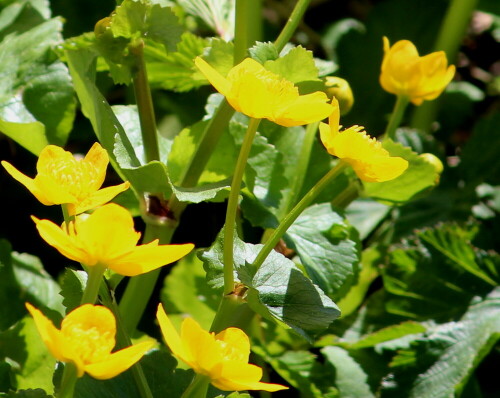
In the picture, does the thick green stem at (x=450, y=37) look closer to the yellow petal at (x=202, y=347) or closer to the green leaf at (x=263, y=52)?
the green leaf at (x=263, y=52)

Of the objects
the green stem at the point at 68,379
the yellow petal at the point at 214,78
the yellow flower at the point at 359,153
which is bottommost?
the green stem at the point at 68,379

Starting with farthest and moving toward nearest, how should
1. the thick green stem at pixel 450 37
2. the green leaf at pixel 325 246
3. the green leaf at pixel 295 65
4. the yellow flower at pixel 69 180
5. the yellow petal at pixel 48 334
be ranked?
the thick green stem at pixel 450 37 → the green leaf at pixel 325 246 → the green leaf at pixel 295 65 → the yellow flower at pixel 69 180 → the yellow petal at pixel 48 334

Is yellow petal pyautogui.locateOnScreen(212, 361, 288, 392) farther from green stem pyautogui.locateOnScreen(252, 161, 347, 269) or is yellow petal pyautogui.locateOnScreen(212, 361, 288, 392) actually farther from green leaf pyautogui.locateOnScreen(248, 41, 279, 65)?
green leaf pyautogui.locateOnScreen(248, 41, 279, 65)

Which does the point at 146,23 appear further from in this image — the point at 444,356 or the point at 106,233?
the point at 444,356

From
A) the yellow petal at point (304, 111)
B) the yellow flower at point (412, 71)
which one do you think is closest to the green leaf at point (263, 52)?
the yellow petal at point (304, 111)

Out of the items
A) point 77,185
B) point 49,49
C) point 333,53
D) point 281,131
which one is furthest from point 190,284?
point 333,53

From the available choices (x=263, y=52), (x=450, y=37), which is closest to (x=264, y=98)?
(x=263, y=52)
